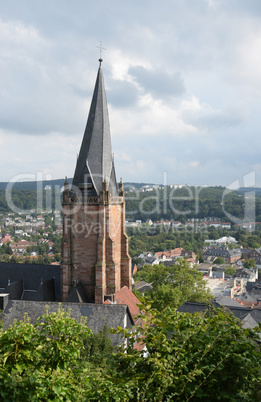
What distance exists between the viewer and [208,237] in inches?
5773

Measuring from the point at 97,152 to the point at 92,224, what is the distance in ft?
15.7

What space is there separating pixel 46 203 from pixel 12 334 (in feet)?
510

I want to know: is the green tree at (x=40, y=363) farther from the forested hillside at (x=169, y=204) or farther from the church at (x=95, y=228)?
the forested hillside at (x=169, y=204)

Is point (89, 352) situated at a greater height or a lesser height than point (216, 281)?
greater

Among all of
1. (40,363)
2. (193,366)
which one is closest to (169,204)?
(193,366)

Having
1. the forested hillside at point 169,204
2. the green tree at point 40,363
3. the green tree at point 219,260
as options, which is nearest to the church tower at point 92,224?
the green tree at point 40,363

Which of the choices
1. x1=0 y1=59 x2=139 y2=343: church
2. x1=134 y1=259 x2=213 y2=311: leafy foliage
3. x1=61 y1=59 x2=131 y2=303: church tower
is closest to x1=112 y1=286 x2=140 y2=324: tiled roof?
x1=0 y1=59 x2=139 y2=343: church

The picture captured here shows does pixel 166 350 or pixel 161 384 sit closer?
pixel 161 384

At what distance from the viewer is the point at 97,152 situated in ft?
81.6

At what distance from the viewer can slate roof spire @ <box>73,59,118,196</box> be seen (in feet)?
80.7

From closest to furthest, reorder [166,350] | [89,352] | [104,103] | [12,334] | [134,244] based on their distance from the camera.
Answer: [12,334] → [166,350] → [89,352] → [104,103] → [134,244]

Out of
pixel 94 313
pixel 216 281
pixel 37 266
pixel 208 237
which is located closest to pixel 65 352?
pixel 94 313

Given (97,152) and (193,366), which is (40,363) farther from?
(97,152)

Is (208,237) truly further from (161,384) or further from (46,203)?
(161,384)
